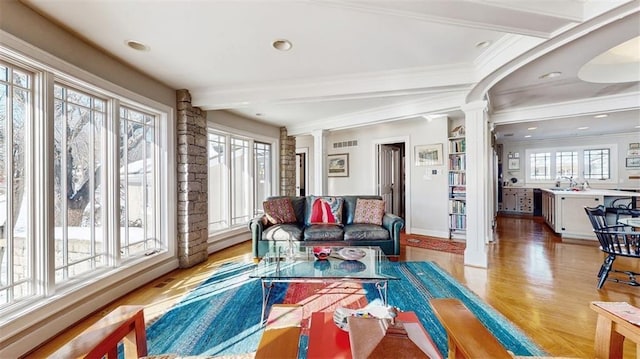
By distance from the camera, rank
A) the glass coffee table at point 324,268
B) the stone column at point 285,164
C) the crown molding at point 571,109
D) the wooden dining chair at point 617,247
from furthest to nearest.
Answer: the stone column at point 285,164 → the crown molding at point 571,109 → the wooden dining chair at point 617,247 → the glass coffee table at point 324,268

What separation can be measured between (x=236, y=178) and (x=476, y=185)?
12.7ft

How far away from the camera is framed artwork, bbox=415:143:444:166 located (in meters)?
5.24

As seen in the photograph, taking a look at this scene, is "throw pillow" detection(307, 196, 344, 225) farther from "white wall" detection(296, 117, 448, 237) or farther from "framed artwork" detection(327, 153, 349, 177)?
"framed artwork" detection(327, 153, 349, 177)

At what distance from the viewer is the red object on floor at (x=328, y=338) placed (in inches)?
49.4

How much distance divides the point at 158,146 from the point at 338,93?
2329 mm

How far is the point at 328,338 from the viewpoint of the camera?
1379 mm

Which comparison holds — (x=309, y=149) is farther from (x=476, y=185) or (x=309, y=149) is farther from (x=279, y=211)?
(x=476, y=185)

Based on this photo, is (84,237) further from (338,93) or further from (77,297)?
(338,93)

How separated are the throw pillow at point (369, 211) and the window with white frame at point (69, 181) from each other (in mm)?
2724

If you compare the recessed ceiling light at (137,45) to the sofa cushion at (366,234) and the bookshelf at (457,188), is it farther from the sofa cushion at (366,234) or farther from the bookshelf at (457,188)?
the bookshelf at (457,188)

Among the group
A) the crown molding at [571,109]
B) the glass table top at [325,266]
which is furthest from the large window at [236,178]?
the crown molding at [571,109]

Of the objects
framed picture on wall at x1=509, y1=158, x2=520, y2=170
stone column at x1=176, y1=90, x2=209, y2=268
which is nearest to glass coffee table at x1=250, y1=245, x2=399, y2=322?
stone column at x1=176, y1=90, x2=209, y2=268

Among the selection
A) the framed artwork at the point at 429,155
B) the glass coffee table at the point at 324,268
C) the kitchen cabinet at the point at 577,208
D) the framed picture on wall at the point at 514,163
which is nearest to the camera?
the glass coffee table at the point at 324,268

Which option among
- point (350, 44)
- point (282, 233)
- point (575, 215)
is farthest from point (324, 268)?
point (575, 215)
